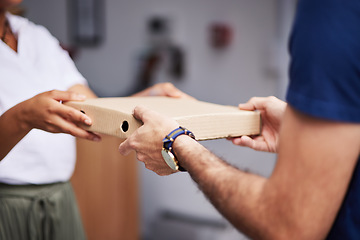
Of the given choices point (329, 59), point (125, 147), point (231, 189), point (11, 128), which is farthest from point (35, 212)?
point (329, 59)

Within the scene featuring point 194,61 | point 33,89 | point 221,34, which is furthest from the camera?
point 194,61

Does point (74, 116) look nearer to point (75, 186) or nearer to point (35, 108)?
point (35, 108)

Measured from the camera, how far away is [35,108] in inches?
31.8

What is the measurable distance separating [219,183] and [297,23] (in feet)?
0.80

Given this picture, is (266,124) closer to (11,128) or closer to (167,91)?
(167,91)

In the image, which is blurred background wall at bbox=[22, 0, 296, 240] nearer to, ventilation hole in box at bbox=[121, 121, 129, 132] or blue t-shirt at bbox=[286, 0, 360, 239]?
ventilation hole in box at bbox=[121, 121, 129, 132]

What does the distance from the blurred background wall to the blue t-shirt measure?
6.26 feet

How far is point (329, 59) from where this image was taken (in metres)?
0.47

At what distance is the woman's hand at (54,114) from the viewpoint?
79cm

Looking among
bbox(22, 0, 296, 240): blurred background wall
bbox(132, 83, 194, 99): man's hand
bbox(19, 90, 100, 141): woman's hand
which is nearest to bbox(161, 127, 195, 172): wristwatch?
bbox(19, 90, 100, 141): woman's hand

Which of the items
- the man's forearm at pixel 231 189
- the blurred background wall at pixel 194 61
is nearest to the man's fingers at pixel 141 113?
the man's forearm at pixel 231 189

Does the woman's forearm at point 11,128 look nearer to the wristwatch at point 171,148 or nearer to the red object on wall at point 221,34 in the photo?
the wristwatch at point 171,148

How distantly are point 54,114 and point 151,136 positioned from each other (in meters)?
0.23

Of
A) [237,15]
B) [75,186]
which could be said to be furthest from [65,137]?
[237,15]
